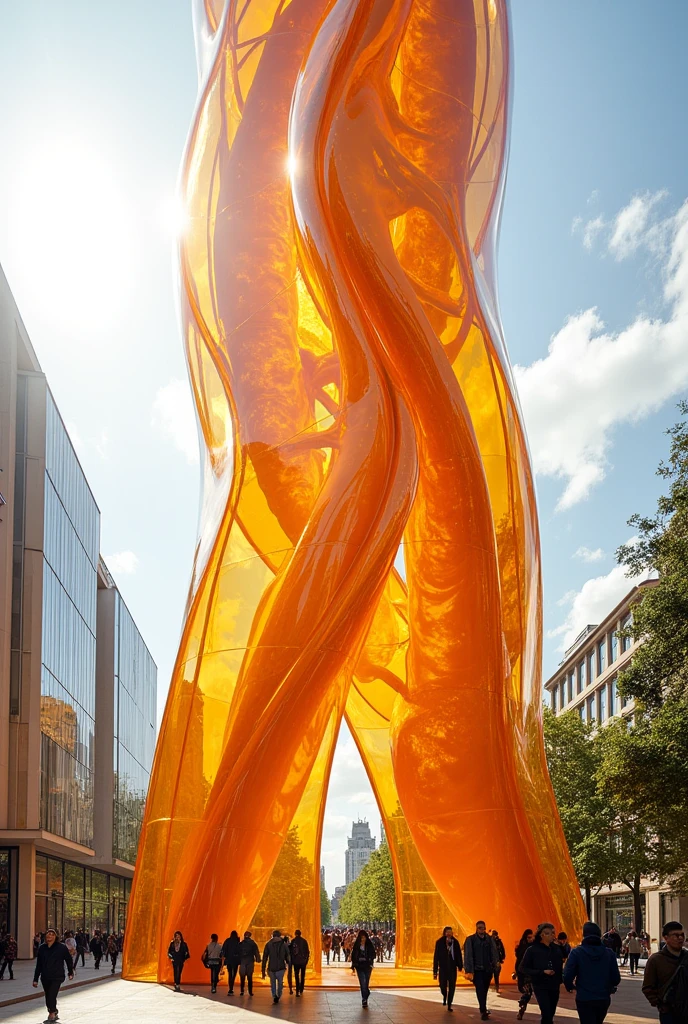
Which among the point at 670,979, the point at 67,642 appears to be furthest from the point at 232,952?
the point at 67,642

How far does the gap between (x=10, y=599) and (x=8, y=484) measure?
11.8 feet

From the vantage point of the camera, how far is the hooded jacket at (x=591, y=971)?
8234 mm

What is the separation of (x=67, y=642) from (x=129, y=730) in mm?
19865

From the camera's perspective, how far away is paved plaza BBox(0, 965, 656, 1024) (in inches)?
520

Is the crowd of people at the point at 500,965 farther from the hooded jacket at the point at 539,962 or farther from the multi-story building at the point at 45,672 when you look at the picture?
the multi-story building at the point at 45,672

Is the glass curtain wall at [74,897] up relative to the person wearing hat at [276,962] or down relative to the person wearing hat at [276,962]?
down

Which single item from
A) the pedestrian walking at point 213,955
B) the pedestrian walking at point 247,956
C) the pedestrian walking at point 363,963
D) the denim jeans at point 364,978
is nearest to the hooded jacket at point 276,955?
the pedestrian walking at point 247,956

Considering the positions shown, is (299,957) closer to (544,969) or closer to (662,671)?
(544,969)

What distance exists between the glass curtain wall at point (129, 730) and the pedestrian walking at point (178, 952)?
39.7 metres

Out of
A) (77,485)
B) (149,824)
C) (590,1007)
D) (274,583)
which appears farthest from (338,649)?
(77,485)

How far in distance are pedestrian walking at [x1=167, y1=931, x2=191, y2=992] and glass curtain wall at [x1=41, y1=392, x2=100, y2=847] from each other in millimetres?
21711

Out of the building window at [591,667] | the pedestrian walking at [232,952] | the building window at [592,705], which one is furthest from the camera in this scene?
the building window at [591,667]

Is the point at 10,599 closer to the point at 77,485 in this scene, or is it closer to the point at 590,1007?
the point at 77,485

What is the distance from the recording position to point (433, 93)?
1928 cm
